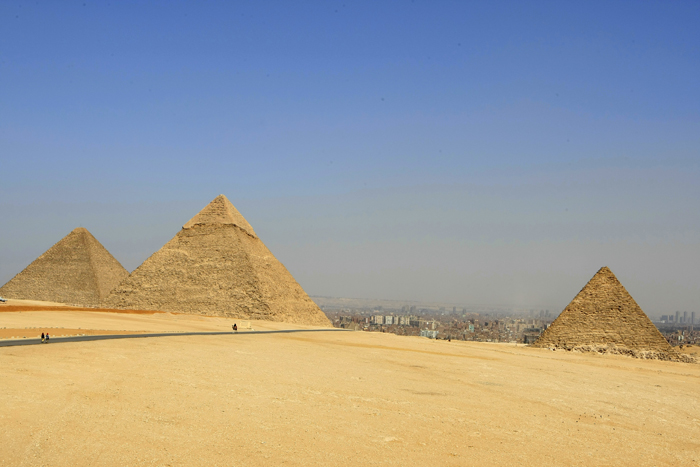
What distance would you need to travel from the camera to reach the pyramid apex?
48219mm

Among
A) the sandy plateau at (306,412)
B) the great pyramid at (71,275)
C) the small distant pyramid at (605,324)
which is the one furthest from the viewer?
the great pyramid at (71,275)

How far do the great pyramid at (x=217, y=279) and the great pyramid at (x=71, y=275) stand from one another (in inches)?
431

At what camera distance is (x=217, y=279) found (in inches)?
1757

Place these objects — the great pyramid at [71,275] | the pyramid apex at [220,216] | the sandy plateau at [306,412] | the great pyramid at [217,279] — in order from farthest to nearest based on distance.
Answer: the great pyramid at [71,275] < the pyramid apex at [220,216] < the great pyramid at [217,279] < the sandy plateau at [306,412]

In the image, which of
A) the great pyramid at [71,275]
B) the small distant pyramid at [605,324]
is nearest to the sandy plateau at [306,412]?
the small distant pyramid at [605,324]

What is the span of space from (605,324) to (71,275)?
50547 millimetres

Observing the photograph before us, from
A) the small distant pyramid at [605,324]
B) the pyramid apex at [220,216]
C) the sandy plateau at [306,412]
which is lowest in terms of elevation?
the sandy plateau at [306,412]

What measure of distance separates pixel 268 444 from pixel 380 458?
1.88 m

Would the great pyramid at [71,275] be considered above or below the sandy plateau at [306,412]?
above

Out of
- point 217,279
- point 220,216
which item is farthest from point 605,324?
point 220,216

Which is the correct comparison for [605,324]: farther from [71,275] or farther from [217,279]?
[71,275]

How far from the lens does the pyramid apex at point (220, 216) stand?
4822 centimetres

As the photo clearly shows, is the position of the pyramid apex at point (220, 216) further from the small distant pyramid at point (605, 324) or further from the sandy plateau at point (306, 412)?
the sandy plateau at point (306, 412)

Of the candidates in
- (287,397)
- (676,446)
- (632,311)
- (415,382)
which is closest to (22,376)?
(287,397)
